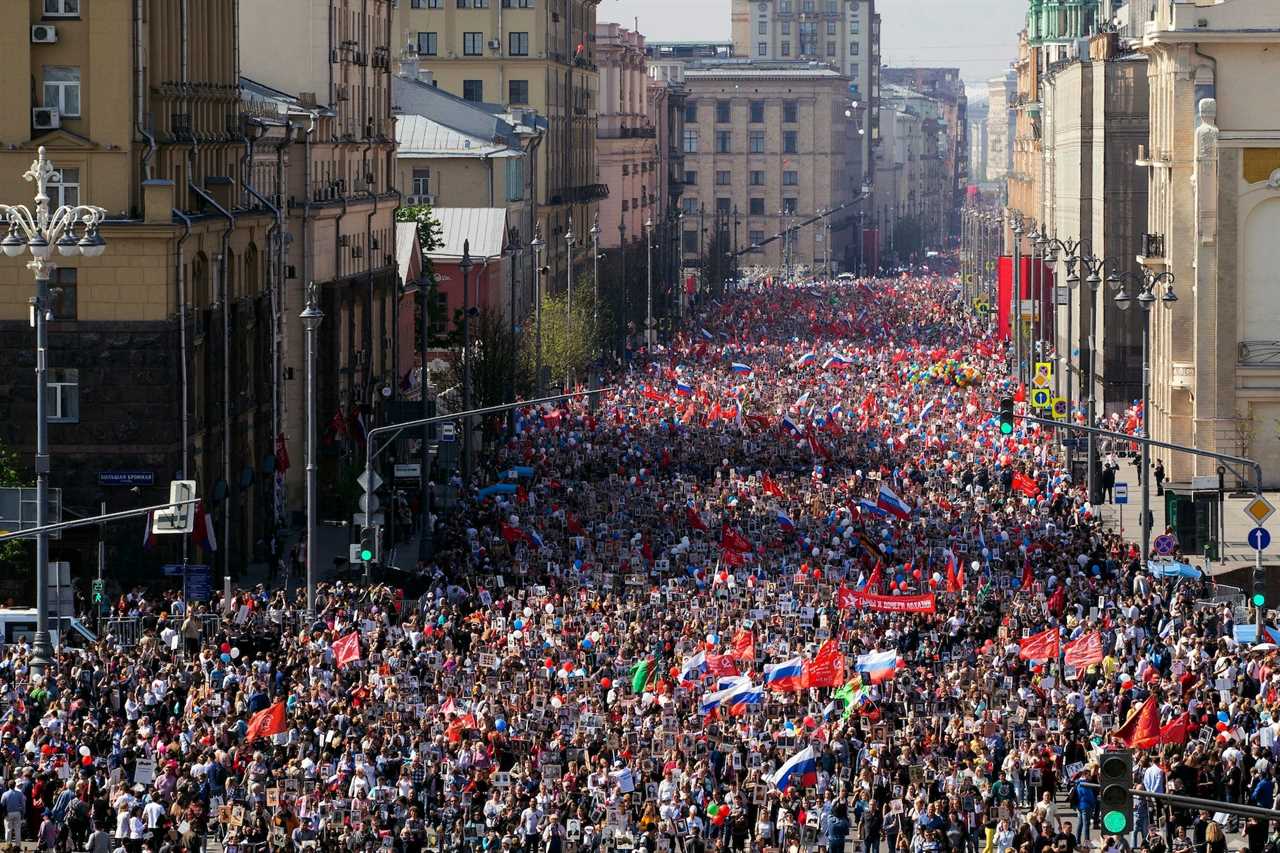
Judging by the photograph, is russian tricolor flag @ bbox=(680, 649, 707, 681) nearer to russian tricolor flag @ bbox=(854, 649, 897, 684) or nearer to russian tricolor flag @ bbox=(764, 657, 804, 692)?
russian tricolor flag @ bbox=(764, 657, 804, 692)

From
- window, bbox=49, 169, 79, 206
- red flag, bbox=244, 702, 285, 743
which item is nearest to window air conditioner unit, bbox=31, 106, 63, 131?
window, bbox=49, 169, 79, 206

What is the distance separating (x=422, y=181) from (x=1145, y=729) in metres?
78.0

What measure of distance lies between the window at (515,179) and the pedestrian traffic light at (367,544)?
64.5 meters

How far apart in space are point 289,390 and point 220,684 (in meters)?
30.9

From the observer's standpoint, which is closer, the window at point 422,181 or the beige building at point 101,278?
the beige building at point 101,278

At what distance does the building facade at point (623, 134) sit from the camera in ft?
519

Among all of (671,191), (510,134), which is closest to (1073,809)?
(510,134)

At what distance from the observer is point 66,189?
53469mm

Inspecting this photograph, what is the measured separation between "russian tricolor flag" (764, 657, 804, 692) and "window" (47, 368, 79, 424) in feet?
63.9

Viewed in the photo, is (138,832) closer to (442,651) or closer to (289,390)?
(442,651)

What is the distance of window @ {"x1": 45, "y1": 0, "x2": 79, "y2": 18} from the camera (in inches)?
2090

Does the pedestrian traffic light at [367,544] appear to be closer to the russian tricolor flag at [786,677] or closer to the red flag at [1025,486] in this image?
the russian tricolor flag at [786,677]

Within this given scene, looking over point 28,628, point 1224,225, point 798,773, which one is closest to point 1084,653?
point 798,773

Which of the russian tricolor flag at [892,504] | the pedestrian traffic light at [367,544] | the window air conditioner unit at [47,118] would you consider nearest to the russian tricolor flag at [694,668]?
the pedestrian traffic light at [367,544]
